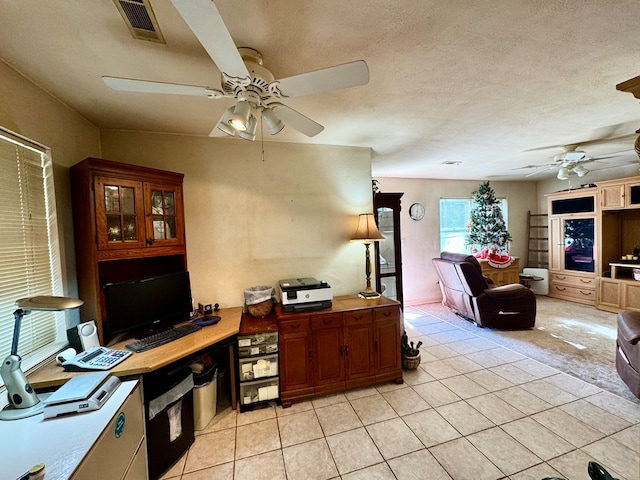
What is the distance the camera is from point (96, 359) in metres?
1.66

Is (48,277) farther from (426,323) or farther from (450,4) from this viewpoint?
(426,323)

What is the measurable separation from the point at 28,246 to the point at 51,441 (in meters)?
1.18

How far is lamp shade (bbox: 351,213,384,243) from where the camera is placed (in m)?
2.86

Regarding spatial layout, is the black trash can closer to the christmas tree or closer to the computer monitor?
the computer monitor

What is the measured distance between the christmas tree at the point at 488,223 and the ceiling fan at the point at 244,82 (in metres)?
4.85

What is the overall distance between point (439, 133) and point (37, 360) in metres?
3.71

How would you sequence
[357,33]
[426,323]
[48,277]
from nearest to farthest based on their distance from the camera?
[357,33] < [48,277] < [426,323]

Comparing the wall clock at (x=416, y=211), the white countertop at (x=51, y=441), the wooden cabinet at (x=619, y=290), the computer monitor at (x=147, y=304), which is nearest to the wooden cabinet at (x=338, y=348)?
the computer monitor at (x=147, y=304)

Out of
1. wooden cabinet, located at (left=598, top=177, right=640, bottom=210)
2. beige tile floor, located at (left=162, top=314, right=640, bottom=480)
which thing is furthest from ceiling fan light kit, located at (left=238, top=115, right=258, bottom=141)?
wooden cabinet, located at (left=598, top=177, right=640, bottom=210)

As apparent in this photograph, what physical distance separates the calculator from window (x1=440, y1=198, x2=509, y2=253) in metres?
5.51

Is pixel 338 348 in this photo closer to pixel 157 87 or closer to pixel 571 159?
pixel 157 87

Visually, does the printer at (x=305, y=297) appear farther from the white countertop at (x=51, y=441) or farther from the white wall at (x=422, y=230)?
the white wall at (x=422, y=230)

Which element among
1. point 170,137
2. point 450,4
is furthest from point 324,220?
point 450,4

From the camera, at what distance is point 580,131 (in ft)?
9.47
